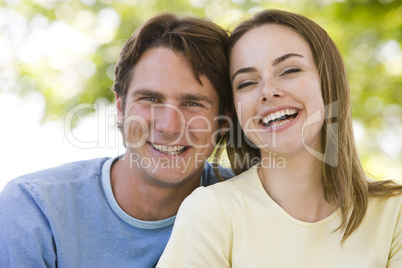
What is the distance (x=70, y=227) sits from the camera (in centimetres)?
217

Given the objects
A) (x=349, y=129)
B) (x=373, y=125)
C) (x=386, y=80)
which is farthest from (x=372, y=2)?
(x=349, y=129)

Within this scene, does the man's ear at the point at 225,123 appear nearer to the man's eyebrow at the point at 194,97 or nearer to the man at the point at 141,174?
the man at the point at 141,174

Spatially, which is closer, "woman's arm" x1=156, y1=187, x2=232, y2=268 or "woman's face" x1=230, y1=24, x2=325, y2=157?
"woman's arm" x1=156, y1=187, x2=232, y2=268

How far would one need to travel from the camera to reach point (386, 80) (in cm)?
543

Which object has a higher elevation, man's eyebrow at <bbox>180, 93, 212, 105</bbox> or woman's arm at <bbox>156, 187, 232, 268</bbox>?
man's eyebrow at <bbox>180, 93, 212, 105</bbox>

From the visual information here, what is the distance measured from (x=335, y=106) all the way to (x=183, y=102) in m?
0.71

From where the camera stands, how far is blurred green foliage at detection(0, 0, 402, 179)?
511 centimetres

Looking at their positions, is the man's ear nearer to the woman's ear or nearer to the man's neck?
the man's neck

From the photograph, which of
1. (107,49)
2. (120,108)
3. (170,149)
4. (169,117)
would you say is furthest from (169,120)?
(107,49)

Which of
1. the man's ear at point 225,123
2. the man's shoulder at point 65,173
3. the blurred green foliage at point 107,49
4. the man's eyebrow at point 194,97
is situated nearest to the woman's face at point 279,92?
the man's eyebrow at point 194,97

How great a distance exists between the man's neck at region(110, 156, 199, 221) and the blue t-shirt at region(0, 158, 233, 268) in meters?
0.07

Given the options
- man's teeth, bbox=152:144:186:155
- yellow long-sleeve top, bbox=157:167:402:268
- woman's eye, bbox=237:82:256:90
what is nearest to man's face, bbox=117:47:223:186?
man's teeth, bbox=152:144:186:155

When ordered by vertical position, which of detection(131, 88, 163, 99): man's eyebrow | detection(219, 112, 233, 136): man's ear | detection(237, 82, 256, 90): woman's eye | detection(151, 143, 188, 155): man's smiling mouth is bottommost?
detection(151, 143, 188, 155): man's smiling mouth

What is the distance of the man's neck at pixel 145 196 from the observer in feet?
7.80
